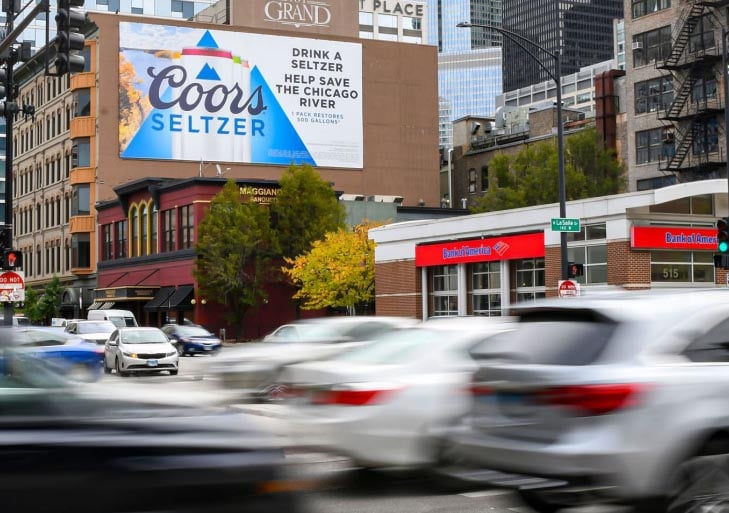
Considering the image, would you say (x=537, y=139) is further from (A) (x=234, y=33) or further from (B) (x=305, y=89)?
(A) (x=234, y=33)

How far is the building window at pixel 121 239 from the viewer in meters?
69.8

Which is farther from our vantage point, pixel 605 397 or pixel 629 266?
pixel 629 266

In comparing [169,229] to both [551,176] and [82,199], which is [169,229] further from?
[551,176]

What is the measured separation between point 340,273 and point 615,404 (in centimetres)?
4685

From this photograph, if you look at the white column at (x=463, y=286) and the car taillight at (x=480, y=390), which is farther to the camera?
the white column at (x=463, y=286)

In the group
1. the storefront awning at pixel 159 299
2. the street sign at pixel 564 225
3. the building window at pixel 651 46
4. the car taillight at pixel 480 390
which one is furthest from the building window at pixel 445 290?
the car taillight at pixel 480 390

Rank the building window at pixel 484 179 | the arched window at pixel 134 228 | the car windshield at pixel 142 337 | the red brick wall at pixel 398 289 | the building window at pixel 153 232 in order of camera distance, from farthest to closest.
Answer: the building window at pixel 484 179, the arched window at pixel 134 228, the building window at pixel 153 232, the red brick wall at pixel 398 289, the car windshield at pixel 142 337

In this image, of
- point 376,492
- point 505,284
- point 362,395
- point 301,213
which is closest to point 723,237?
point 505,284

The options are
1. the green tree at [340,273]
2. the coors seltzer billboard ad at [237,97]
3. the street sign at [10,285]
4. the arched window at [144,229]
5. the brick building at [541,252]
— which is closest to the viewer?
the street sign at [10,285]

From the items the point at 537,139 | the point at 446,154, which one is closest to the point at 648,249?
the point at 537,139

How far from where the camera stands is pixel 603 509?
8.96 meters

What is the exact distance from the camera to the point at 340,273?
2115 inches

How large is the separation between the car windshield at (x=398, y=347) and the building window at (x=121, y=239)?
196 ft

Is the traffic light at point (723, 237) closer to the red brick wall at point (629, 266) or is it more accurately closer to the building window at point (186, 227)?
the red brick wall at point (629, 266)
